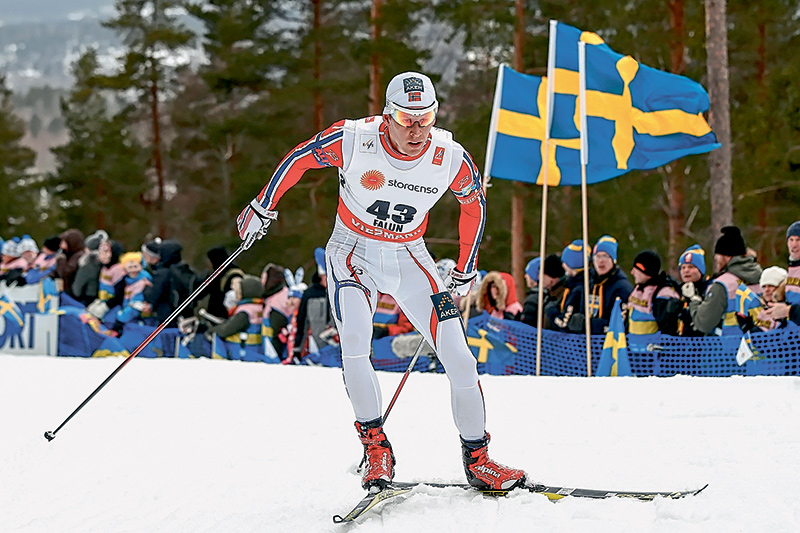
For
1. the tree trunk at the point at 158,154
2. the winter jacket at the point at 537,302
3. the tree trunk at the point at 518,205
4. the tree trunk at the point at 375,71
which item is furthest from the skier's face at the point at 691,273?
the tree trunk at the point at 158,154

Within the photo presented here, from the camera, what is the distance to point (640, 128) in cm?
855

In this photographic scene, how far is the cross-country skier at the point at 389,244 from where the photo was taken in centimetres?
413

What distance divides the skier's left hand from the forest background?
13122mm

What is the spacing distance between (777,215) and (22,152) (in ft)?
99.3

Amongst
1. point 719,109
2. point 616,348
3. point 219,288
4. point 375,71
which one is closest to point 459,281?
point 616,348

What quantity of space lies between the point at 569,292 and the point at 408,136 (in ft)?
14.1

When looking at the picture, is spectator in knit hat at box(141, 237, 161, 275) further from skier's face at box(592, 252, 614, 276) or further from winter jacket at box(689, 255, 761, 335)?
winter jacket at box(689, 255, 761, 335)

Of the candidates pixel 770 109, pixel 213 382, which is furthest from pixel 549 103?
pixel 770 109

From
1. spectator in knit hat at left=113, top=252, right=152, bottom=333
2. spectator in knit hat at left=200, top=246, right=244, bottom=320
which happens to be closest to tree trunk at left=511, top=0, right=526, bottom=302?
spectator in knit hat at left=200, top=246, right=244, bottom=320

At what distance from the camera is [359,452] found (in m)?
5.30

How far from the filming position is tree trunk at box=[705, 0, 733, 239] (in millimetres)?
12656

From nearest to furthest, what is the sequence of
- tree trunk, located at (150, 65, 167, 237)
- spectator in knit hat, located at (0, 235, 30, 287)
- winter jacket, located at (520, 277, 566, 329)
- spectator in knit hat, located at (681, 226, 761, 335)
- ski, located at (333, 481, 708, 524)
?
ski, located at (333, 481, 708, 524), spectator in knit hat, located at (681, 226, 761, 335), winter jacket, located at (520, 277, 566, 329), spectator in knit hat, located at (0, 235, 30, 287), tree trunk, located at (150, 65, 167, 237)

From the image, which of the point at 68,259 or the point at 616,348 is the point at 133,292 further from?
the point at 616,348

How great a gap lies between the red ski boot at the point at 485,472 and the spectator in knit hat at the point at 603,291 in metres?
3.67
